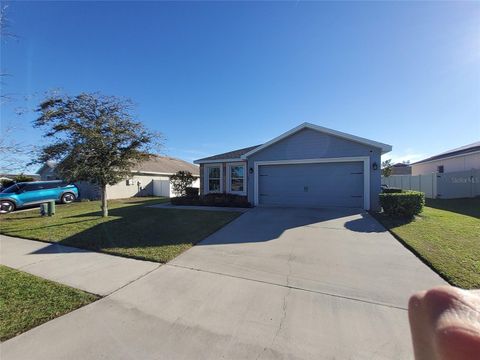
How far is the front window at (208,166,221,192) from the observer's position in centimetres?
1496

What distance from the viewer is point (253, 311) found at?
3.17m

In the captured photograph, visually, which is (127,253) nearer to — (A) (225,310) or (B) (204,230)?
(B) (204,230)

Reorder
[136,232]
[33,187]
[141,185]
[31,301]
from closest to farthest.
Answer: [31,301]
[136,232]
[33,187]
[141,185]

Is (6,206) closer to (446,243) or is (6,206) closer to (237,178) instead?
(237,178)

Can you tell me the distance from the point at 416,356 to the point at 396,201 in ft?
29.1

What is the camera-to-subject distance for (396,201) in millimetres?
8523

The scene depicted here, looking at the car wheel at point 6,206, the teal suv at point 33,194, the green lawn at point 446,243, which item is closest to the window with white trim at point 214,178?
the green lawn at point 446,243

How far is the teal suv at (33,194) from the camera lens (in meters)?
14.8

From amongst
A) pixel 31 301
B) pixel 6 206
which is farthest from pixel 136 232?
pixel 6 206

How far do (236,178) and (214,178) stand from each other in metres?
1.55

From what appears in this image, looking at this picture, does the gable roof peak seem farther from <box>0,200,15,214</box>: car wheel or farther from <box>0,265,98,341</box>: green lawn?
<box>0,200,15,214</box>: car wheel

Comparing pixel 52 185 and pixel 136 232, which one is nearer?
pixel 136 232

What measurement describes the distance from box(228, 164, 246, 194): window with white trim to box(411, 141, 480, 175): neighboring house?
1740 cm

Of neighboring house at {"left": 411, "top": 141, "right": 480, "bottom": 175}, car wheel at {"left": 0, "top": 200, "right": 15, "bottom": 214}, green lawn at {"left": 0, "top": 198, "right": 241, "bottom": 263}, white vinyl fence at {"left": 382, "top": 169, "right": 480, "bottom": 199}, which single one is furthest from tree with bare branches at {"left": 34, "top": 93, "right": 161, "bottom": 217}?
neighboring house at {"left": 411, "top": 141, "right": 480, "bottom": 175}
